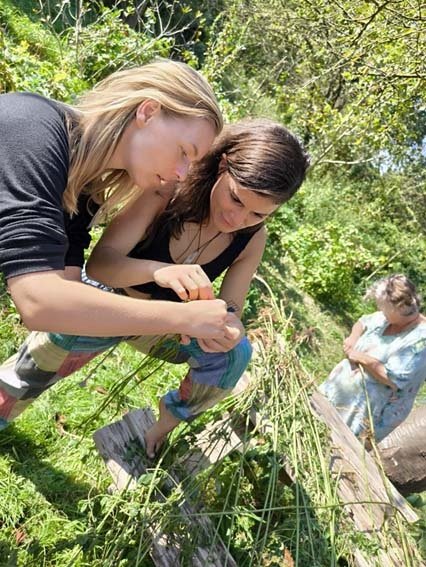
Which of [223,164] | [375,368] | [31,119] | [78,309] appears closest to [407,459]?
[375,368]

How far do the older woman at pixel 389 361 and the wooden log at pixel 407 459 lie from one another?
128 millimetres

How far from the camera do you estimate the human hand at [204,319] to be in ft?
5.20

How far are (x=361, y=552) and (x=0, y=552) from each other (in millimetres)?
1342

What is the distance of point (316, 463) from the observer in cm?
232

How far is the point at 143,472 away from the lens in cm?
228

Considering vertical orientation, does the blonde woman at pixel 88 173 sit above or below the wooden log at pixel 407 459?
above

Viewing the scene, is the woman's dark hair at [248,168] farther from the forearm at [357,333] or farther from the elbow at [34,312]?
the forearm at [357,333]

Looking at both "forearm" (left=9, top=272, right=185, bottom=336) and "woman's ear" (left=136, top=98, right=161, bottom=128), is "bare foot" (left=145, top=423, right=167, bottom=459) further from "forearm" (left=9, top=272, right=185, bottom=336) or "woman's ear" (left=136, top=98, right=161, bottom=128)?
"woman's ear" (left=136, top=98, right=161, bottom=128)

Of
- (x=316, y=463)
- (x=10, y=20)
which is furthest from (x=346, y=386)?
(x=10, y=20)

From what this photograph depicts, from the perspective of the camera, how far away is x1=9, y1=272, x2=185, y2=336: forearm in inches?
52.7

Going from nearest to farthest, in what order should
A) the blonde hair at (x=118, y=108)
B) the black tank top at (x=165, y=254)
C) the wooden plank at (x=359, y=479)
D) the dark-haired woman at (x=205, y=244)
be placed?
the blonde hair at (x=118, y=108)
the dark-haired woman at (x=205, y=244)
the black tank top at (x=165, y=254)
the wooden plank at (x=359, y=479)

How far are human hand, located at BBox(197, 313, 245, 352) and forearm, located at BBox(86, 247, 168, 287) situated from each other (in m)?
0.27

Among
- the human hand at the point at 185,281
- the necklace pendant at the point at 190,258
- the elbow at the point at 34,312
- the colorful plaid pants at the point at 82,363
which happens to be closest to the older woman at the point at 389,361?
the colorful plaid pants at the point at 82,363

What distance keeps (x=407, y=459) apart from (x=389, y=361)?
0.62 m
